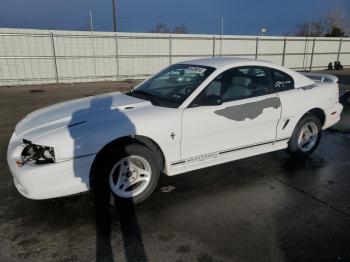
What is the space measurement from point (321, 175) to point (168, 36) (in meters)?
15.8

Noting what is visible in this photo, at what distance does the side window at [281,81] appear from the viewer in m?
4.64

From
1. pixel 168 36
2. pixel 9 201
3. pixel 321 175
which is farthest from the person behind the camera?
pixel 168 36

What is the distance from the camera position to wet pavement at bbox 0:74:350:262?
9.43ft

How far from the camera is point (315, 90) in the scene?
5.02m

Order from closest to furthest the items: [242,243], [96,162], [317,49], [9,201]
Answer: [242,243] < [96,162] < [9,201] < [317,49]

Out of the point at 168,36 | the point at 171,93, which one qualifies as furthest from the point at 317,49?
the point at 171,93

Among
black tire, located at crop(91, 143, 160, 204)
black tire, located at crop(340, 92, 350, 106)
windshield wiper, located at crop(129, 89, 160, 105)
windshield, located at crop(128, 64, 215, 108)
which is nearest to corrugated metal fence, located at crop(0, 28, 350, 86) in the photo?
black tire, located at crop(340, 92, 350, 106)

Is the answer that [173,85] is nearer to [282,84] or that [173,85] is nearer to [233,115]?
[233,115]

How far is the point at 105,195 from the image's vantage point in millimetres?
3691

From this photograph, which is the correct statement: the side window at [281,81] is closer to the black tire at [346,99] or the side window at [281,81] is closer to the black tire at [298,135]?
the black tire at [298,135]

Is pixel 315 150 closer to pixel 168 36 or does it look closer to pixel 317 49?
pixel 168 36

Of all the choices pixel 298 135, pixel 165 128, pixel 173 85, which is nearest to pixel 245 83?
pixel 173 85

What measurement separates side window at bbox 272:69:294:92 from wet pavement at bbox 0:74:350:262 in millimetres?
1205

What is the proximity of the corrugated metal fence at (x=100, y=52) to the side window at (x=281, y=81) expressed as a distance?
13966 millimetres
